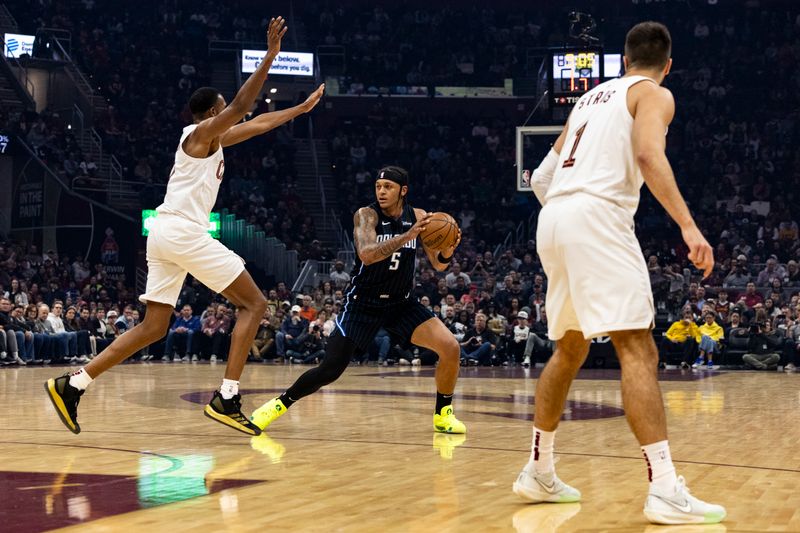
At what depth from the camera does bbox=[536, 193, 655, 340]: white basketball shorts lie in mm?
4285

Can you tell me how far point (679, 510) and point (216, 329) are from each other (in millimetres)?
17655

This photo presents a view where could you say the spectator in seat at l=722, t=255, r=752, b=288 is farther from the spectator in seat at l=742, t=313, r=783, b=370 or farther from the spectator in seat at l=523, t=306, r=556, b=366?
the spectator in seat at l=523, t=306, r=556, b=366

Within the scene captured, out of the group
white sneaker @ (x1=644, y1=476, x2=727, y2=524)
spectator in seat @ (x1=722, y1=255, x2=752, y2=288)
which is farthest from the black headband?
spectator in seat @ (x1=722, y1=255, x2=752, y2=288)

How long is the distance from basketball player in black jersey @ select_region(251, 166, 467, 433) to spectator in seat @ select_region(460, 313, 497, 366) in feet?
37.6

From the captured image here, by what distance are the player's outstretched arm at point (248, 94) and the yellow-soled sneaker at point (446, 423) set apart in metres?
2.51

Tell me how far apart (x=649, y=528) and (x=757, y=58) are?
30772 millimetres

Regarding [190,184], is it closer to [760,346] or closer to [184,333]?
[760,346]

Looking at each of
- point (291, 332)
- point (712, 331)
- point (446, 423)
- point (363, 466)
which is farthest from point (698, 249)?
point (291, 332)

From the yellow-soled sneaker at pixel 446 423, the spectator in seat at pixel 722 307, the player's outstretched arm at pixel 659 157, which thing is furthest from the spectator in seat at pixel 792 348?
the player's outstretched arm at pixel 659 157

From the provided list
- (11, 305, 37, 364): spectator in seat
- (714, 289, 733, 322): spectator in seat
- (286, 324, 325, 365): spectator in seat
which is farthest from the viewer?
(286, 324, 325, 365): spectator in seat

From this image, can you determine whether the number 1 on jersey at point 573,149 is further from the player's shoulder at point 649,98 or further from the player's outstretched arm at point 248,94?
the player's outstretched arm at point 248,94

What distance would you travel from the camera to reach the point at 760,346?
17.9 meters

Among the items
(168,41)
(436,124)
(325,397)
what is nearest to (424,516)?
(325,397)

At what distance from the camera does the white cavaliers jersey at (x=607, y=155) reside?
450 centimetres
